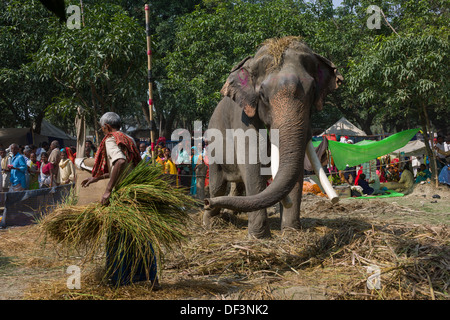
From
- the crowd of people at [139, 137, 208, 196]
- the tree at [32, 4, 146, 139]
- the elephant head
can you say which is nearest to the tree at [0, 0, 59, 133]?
the tree at [32, 4, 146, 139]

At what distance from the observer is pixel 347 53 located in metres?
26.4

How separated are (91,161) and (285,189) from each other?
2.36 meters

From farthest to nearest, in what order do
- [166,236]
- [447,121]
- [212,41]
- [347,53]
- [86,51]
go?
[447,121]
[347,53]
[212,41]
[86,51]
[166,236]

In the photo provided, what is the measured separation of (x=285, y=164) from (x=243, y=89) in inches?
68.8

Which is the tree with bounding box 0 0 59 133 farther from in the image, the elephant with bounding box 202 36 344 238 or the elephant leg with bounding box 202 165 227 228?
the elephant with bounding box 202 36 344 238

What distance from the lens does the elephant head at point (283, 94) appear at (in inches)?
191

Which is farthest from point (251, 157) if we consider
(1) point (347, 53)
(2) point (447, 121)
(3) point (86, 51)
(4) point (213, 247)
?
(2) point (447, 121)

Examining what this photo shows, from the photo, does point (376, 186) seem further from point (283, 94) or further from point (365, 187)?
point (283, 94)

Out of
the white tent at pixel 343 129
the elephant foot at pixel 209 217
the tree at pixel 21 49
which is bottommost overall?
the elephant foot at pixel 209 217

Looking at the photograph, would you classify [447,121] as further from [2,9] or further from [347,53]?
[2,9]

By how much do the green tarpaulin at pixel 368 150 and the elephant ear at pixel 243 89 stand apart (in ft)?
25.7

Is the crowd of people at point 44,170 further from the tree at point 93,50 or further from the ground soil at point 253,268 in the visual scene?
the ground soil at point 253,268

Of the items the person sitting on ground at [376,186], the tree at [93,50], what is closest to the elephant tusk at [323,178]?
the tree at [93,50]

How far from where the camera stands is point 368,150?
13531 millimetres
